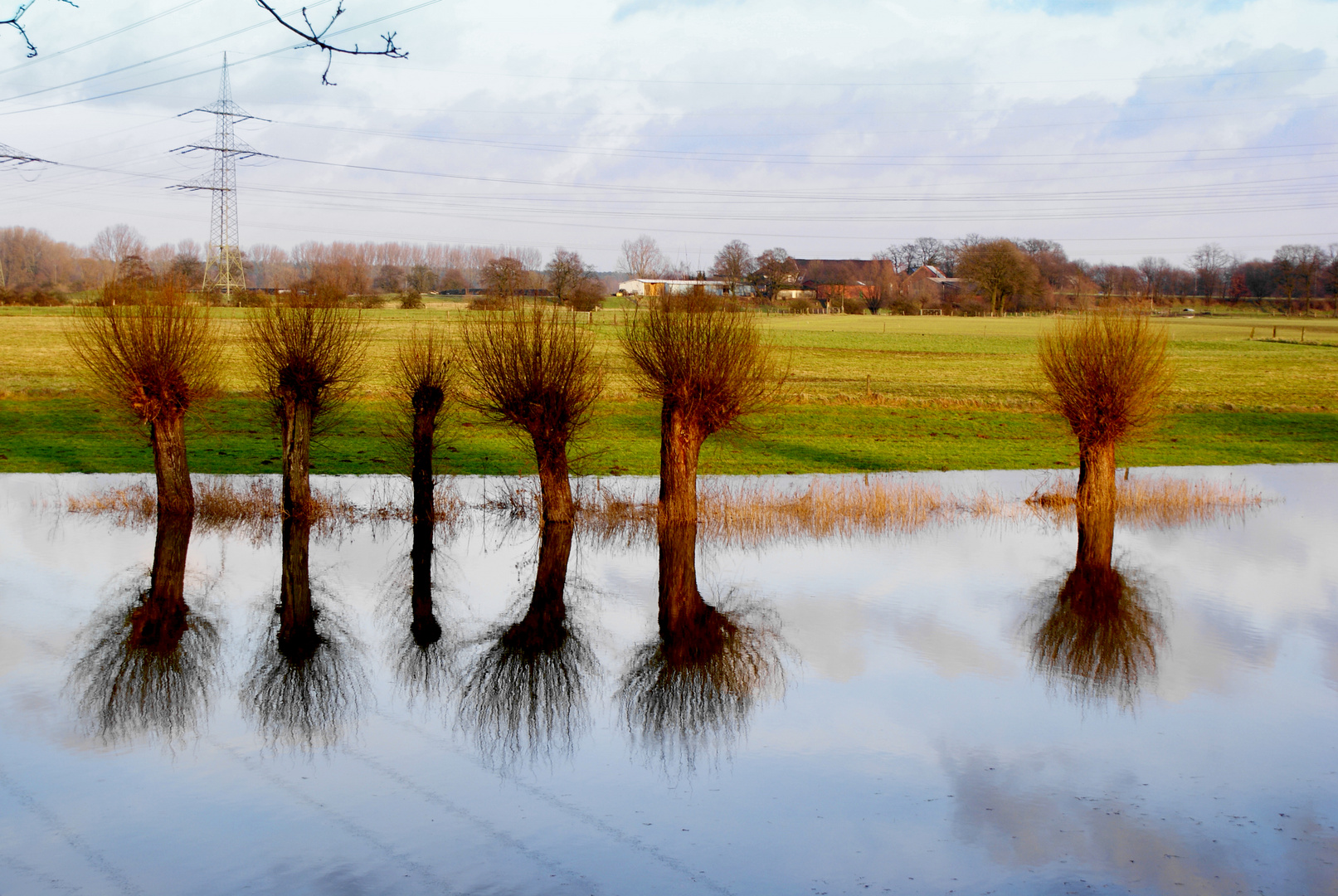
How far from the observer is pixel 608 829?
8.14 metres

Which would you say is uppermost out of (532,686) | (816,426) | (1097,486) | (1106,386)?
(1106,386)

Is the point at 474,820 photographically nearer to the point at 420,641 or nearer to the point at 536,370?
the point at 420,641

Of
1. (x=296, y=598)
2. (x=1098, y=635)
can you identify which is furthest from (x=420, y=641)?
(x=1098, y=635)

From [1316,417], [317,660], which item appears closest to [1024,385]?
[1316,417]

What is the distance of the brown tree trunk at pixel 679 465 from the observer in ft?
60.5

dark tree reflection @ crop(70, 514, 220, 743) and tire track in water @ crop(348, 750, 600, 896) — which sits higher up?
dark tree reflection @ crop(70, 514, 220, 743)

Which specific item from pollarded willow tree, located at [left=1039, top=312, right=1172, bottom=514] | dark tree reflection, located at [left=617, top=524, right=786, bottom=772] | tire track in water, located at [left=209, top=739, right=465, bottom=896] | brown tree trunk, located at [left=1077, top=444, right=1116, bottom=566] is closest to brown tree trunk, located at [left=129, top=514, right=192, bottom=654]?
tire track in water, located at [left=209, top=739, right=465, bottom=896]

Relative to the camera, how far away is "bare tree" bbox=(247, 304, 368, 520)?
18500 millimetres

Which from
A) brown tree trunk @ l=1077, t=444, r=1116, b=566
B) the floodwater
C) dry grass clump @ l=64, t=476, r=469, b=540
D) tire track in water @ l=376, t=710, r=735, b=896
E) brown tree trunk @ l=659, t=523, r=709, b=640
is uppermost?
brown tree trunk @ l=1077, t=444, r=1116, b=566

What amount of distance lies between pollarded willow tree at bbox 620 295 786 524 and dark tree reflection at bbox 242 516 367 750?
6.75 m

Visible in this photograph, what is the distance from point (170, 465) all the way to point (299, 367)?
271cm

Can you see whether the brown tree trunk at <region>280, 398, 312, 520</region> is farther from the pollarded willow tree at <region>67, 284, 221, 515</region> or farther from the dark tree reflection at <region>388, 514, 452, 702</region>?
the dark tree reflection at <region>388, 514, 452, 702</region>

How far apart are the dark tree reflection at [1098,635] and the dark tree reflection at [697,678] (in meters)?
3.11

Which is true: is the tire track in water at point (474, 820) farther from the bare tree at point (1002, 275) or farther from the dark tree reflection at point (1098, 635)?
the bare tree at point (1002, 275)
